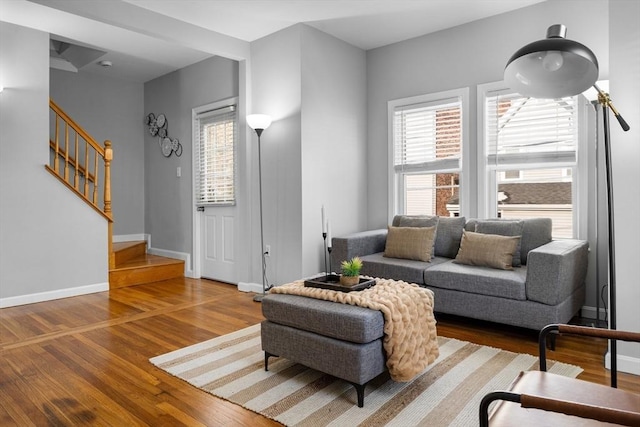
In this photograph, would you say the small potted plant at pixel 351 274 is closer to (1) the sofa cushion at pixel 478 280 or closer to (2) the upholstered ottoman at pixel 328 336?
(2) the upholstered ottoman at pixel 328 336

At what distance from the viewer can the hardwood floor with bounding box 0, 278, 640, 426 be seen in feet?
6.98

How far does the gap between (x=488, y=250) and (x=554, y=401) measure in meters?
2.61

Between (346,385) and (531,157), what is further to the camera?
(531,157)

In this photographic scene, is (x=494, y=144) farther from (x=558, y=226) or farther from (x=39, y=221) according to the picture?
(x=39, y=221)

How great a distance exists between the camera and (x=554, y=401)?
3.29 ft

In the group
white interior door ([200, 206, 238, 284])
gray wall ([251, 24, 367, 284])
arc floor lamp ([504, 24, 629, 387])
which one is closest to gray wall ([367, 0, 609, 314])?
gray wall ([251, 24, 367, 284])

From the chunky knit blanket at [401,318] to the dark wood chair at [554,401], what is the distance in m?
0.86

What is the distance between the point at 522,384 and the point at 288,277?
322cm

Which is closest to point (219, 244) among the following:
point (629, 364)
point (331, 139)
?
point (331, 139)

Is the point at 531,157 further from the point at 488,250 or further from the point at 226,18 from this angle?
the point at 226,18

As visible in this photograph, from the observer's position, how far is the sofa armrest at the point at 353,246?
13.1 feet

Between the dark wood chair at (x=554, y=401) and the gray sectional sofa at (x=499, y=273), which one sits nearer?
the dark wood chair at (x=554, y=401)

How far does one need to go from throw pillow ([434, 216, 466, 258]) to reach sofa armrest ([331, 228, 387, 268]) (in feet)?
2.02

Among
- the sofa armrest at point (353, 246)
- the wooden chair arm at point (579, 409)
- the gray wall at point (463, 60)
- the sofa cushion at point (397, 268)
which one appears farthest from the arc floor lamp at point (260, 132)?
the wooden chair arm at point (579, 409)
